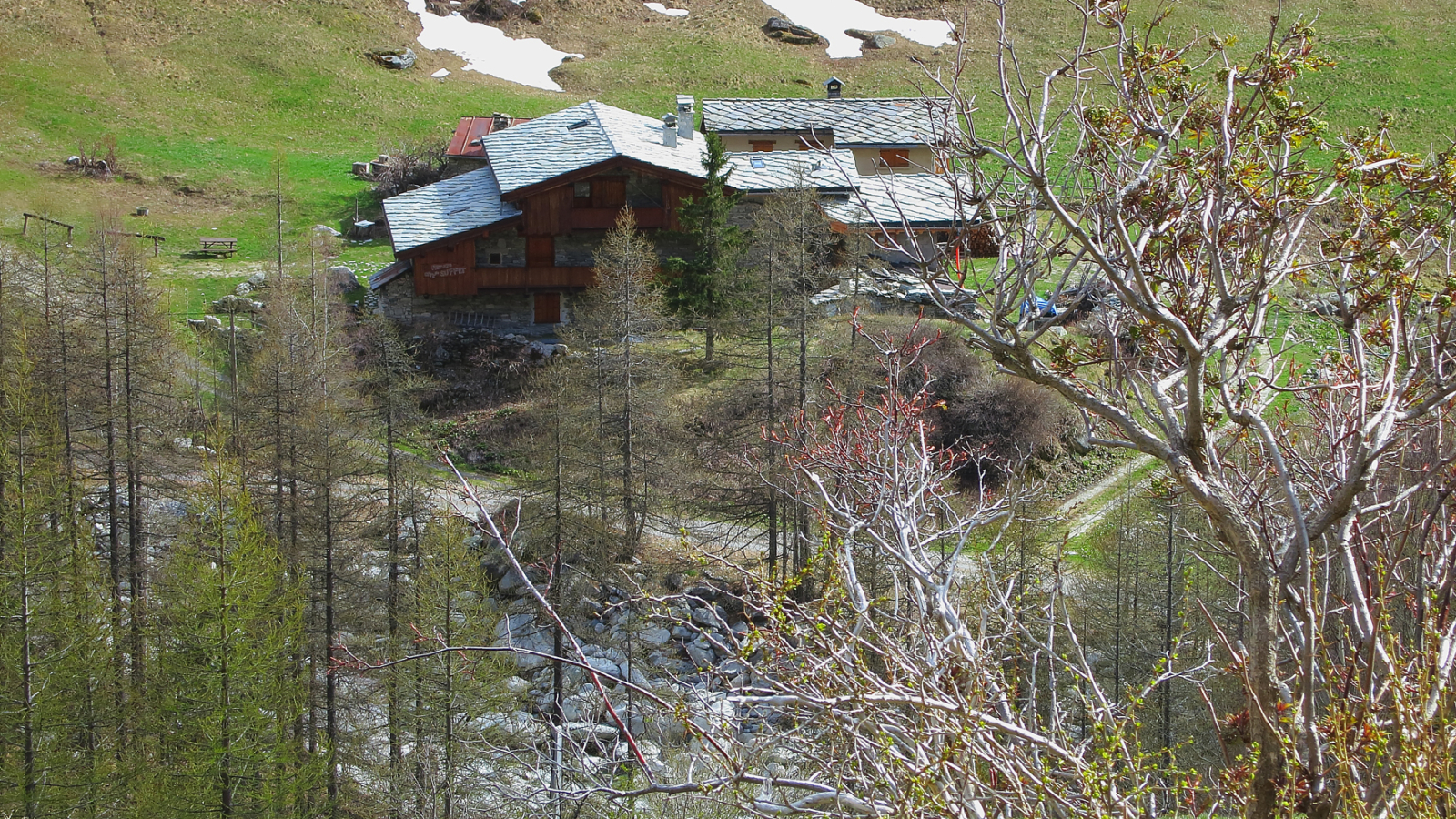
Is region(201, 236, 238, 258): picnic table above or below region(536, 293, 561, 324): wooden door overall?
above

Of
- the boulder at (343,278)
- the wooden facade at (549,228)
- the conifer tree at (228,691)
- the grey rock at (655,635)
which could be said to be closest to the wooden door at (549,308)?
the wooden facade at (549,228)

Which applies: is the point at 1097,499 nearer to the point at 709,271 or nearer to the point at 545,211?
the point at 709,271

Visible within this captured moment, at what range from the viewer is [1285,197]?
22.7 ft

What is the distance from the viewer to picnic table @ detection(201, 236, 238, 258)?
46.9 metres

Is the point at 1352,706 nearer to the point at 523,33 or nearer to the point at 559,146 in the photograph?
the point at 559,146

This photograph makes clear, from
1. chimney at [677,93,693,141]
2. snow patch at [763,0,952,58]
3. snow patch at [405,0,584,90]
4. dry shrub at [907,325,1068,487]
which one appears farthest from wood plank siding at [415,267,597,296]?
snow patch at [763,0,952,58]

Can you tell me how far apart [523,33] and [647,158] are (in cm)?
3932

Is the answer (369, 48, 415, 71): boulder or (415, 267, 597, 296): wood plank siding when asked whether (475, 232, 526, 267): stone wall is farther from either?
(369, 48, 415, 71): boulder

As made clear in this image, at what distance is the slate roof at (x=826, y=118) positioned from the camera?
5147 cm

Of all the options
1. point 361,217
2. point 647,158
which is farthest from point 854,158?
point 361,217

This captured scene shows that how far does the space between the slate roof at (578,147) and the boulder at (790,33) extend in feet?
102

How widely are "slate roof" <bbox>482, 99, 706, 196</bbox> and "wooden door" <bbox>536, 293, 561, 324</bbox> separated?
3715 mm

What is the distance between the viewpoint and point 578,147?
144 ft

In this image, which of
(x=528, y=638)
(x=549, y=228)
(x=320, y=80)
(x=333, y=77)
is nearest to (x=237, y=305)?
(x=549, y=228)
